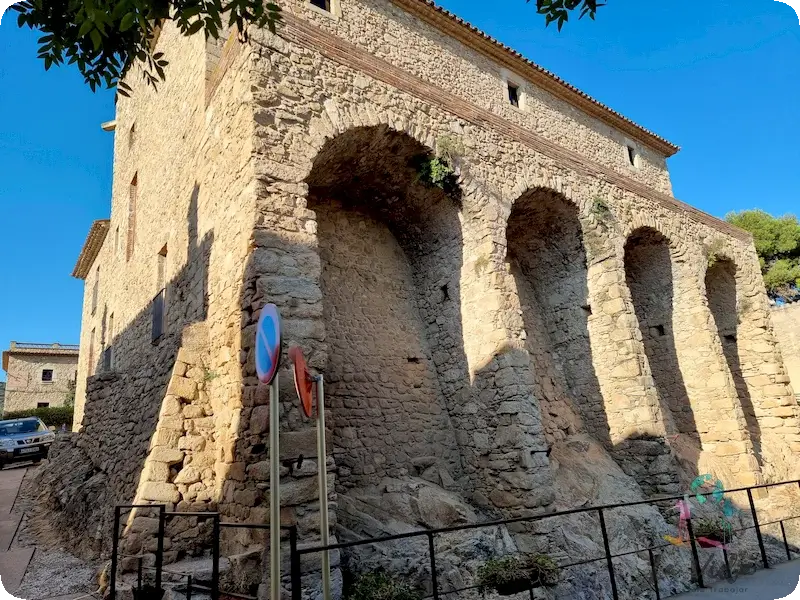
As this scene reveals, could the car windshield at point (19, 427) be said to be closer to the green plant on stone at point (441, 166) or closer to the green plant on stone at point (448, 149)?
the green plant on stone at point (441, 166)

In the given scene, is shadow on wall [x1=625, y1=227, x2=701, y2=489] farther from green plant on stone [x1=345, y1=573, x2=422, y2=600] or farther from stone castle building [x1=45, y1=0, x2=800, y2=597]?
green plant on stone [x1=345, y1=573, x2=422, y2=600]

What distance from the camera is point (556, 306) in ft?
35.8

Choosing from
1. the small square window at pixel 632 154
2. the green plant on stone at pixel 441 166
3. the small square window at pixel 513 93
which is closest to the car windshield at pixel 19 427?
the green plant on stone at pixel 441 166

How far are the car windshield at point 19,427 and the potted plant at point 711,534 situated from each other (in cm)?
→ 1725

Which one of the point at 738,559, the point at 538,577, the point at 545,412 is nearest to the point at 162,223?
the point at 545,412

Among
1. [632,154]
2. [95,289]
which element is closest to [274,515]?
[632,154]

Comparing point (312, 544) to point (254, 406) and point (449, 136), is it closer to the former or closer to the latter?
point (254, 406)

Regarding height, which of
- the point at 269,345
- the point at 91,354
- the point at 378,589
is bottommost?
the point at 378,589

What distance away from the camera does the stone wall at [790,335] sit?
22.0 meters

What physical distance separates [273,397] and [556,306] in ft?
29.2

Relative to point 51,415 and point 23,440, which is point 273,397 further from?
point 51,415

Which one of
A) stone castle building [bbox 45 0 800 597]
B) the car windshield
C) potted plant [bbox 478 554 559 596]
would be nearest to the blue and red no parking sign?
stone castle building [bbox 45 0 800 597]

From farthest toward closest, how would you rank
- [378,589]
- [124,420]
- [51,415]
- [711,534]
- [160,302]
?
[51,415]
[160,302]
[124,420]
[711,534]
[378,589]

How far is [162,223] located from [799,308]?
80.3ft
